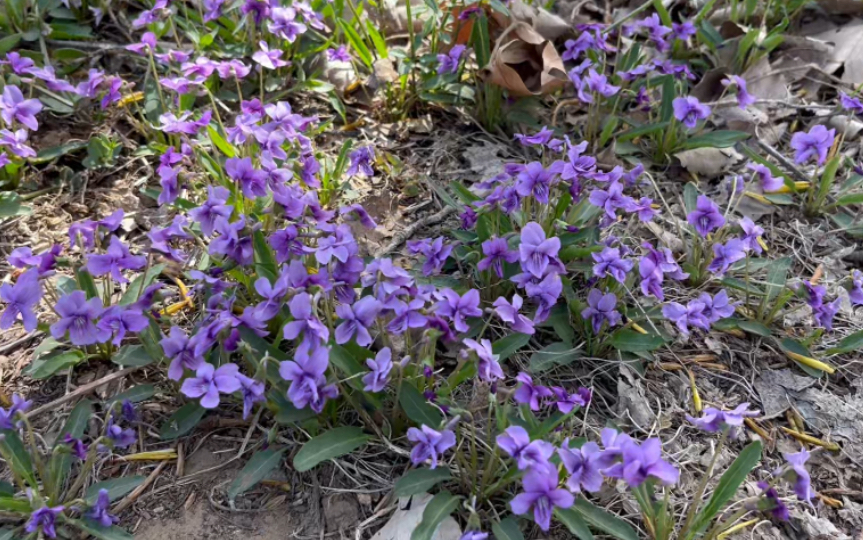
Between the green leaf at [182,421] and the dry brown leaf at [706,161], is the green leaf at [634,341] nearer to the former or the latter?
the dry brown leaf at [706,161]

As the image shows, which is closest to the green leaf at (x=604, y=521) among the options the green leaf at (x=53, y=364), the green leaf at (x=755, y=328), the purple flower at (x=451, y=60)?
the green leaf at (x=755, y=328)

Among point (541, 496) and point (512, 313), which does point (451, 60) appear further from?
point (541, 496)

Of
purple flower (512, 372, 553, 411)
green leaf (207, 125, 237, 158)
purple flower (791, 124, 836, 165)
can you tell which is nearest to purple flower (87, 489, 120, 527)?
purple flower (512, 372, 553, 411)

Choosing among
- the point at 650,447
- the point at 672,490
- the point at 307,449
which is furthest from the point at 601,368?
the point at 307,449

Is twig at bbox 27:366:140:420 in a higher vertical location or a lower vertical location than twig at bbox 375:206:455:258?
lower

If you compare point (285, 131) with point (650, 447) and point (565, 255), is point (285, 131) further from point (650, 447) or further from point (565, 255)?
point (650, 447)

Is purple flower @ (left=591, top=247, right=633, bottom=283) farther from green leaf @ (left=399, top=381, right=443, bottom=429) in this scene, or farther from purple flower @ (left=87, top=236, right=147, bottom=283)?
purple flower @ (left=87, top=236, right=147, bottom=283)
